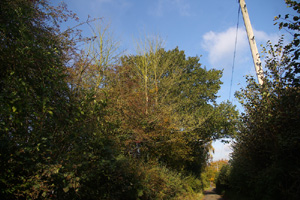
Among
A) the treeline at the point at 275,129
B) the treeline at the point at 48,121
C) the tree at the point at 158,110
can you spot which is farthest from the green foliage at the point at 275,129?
the treeline at the point at 48,121

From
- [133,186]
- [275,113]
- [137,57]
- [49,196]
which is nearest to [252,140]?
[275,113]

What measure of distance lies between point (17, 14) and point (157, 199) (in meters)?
8.87

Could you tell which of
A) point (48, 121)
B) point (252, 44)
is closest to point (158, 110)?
point (252, 44)

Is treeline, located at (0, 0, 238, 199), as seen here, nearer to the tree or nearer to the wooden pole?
the tree

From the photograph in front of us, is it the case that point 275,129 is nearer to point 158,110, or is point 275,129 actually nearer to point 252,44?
point 252,44

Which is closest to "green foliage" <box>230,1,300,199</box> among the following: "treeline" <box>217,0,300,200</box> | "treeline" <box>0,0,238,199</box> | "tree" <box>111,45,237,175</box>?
"treeline" <box>217,0,300,200</box>

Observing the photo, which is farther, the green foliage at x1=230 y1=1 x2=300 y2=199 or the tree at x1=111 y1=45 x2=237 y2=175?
the tree at x1=111 y1=45 x2=237 y2=175

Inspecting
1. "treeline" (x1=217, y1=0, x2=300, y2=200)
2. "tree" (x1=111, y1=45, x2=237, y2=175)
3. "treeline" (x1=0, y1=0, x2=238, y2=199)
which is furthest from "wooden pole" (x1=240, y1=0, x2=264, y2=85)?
"treeline" (x1=0, y1=0, x2=238, y2=199)

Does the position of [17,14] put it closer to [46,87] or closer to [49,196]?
[46,87]

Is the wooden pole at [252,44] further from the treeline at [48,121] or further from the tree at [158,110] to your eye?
the treeline at [48,121]

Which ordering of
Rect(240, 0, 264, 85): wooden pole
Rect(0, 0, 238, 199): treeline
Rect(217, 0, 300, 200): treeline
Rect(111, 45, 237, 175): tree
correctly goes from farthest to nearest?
Rect(111, 45, 237, 175): tree
Rect(240, 0, 264, 85): wooden pole
Rect(217, 0, 300, 200): treeline
Rect(0, 0, 238, 199): treeline

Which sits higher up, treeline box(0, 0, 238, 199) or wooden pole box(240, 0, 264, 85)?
wooden pole box(240, 0, 264, 85)

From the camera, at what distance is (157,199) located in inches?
356

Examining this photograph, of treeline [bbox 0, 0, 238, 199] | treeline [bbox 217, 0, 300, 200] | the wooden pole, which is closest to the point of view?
treeline [bbox 0, 0, 238, 199]
